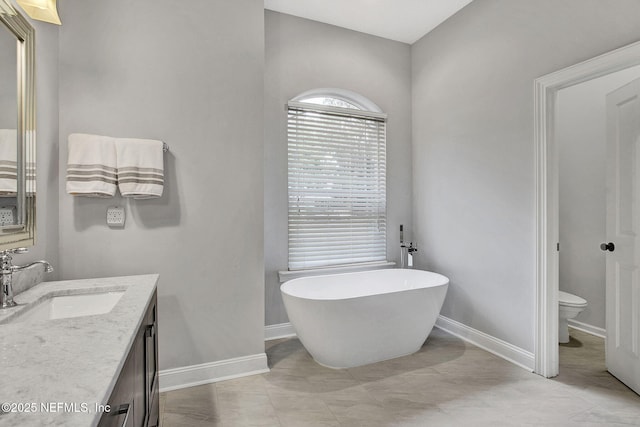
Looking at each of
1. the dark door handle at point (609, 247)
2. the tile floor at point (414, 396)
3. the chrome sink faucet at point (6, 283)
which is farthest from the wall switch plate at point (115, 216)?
the dark door handle at point (609, 247)

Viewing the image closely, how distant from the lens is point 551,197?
2.30 m

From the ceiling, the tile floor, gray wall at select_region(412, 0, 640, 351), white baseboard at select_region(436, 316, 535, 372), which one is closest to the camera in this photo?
the tile floor

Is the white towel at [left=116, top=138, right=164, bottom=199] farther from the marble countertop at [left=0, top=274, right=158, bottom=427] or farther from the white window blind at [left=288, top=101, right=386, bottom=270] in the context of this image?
the white window blind at [left=288, top=101, right=386, bottom=270]

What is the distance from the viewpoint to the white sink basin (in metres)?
1.35

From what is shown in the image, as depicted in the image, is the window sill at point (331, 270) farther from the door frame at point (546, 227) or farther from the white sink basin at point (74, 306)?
the white sink basin at point (74, 306)

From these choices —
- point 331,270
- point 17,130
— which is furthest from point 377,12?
point 17,130

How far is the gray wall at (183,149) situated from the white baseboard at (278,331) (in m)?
0.57

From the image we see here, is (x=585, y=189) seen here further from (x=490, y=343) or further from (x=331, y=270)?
(x=331, y=270)

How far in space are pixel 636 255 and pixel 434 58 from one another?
240 cm

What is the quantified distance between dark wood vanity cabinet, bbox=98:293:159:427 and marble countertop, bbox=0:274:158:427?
7 centimetres

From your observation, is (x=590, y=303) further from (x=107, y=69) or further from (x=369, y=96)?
(x=107, y=69)

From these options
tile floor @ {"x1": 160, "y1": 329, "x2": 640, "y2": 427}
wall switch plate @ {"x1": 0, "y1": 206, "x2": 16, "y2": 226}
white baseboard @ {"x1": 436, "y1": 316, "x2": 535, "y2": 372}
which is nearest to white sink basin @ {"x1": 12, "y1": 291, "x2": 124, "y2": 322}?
wall switch plate @ {"x1": 0, "y1": 206, "x2": 16, "y2": 226}

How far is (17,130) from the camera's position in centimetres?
146

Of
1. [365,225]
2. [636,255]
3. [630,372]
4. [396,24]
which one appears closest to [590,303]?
[630,372]
